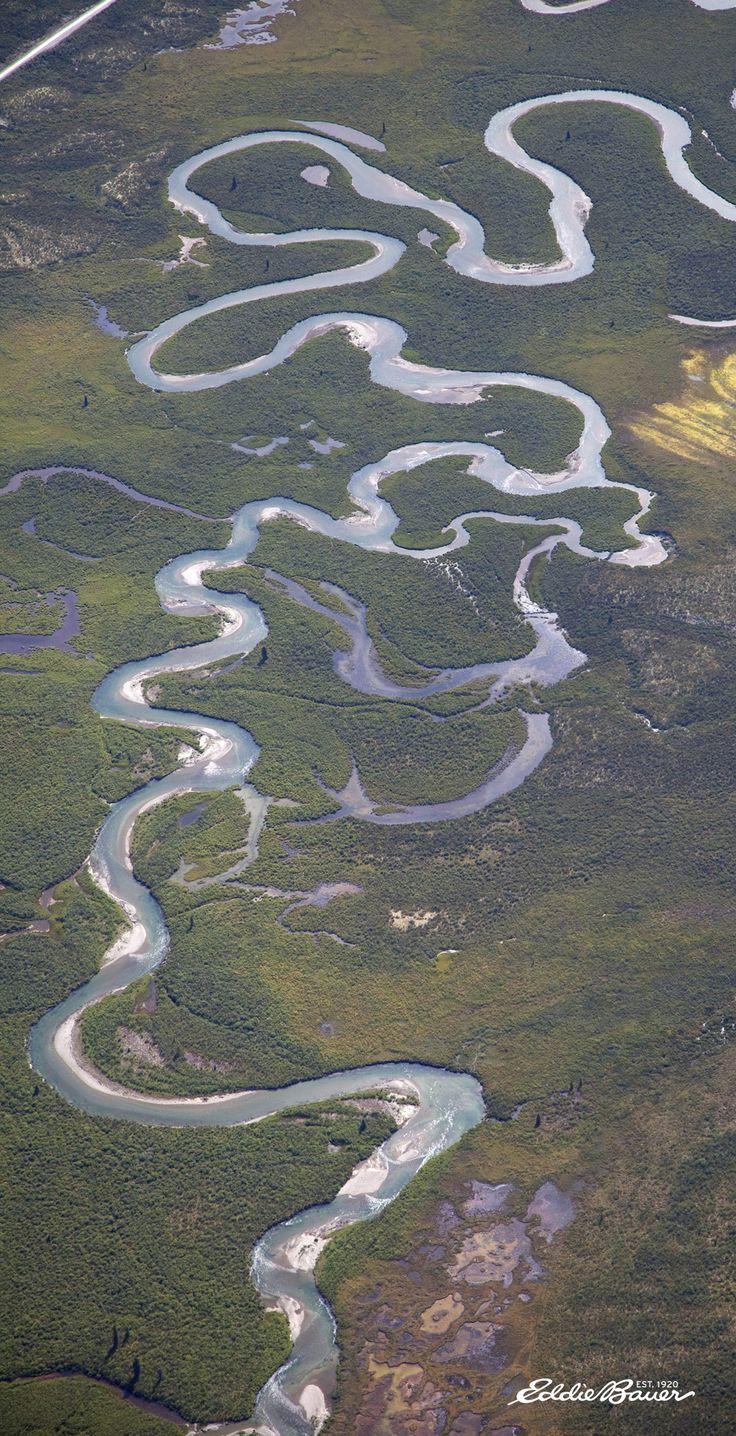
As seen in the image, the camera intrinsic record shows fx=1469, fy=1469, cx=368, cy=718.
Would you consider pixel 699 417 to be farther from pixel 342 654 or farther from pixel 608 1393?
pixel 608 1393

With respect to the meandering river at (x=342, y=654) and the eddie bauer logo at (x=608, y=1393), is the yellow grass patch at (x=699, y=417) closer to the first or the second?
the meandering river at (x=342, y=654)

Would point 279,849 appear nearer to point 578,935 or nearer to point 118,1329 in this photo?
point 578,935

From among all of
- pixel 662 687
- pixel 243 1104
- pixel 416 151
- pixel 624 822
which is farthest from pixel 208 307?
pixel 243 1104

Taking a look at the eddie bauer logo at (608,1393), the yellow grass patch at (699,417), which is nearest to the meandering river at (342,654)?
the yellow grass patch at (699,417)

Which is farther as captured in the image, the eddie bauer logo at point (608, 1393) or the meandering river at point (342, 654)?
the meandering river at point (342, 654)

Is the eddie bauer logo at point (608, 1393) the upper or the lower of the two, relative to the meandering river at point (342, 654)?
lower
